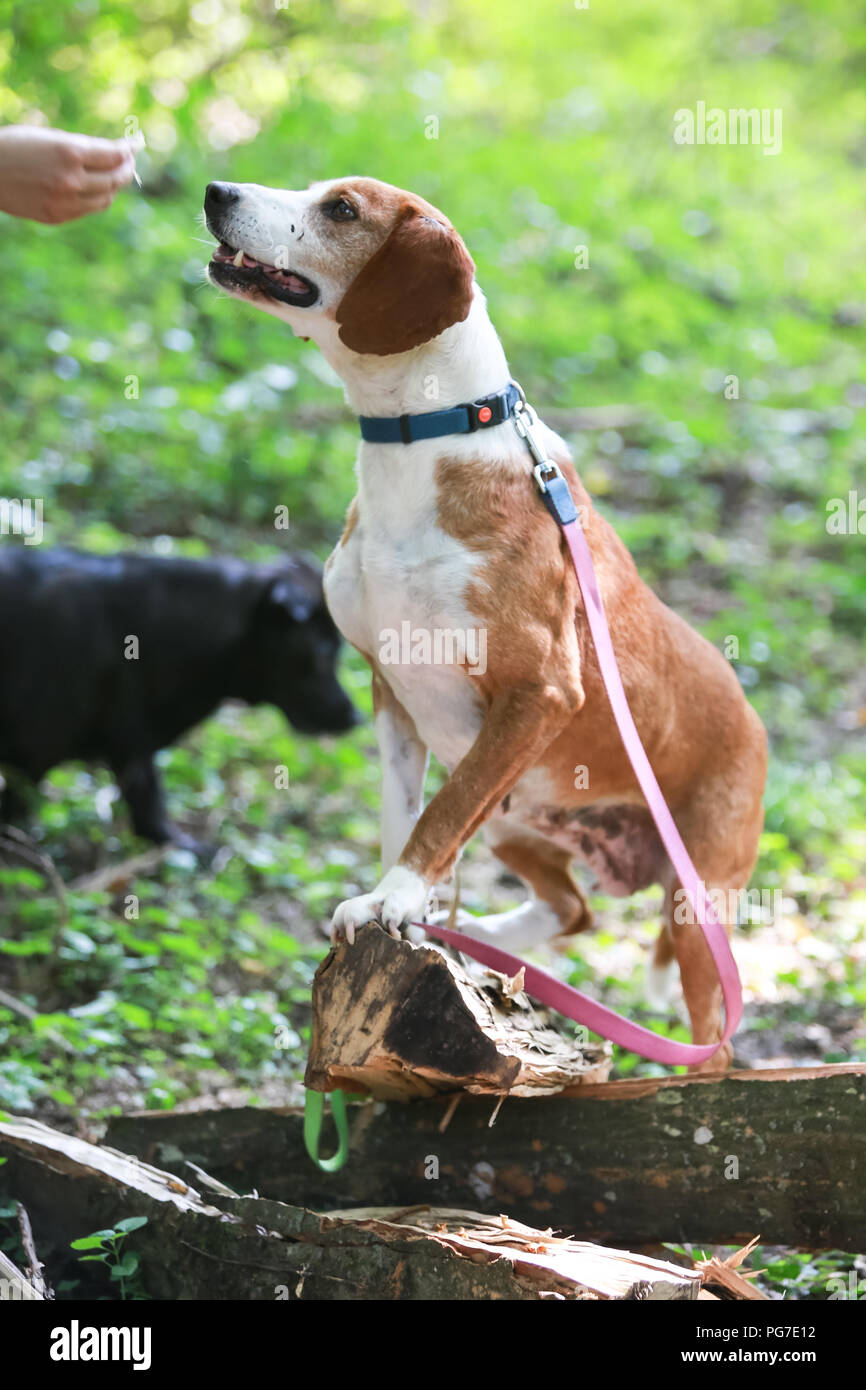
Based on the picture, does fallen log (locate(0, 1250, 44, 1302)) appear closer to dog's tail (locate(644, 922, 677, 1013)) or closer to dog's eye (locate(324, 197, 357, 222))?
dog's tail (locate(644, 922, 677, 1013))

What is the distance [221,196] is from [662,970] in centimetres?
235

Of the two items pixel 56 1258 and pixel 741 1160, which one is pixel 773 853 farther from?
pixel 56 1258

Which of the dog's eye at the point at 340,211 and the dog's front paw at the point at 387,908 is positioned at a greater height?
the dog's eye at the point at 340,211

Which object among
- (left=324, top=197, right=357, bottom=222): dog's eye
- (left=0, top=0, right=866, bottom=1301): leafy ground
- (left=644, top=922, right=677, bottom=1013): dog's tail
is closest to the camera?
(left=324, top=197, right=357, bottom=222): dog's eye

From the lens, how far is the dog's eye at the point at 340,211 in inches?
104

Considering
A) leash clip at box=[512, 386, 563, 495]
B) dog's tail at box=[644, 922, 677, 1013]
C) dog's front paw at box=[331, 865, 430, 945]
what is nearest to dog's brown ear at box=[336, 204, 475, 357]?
leash clip at box=[512, 386, 563, 495]

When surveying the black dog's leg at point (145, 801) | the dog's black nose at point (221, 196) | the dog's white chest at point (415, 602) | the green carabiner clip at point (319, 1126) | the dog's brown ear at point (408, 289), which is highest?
the dog's black nose at point (221, 196)

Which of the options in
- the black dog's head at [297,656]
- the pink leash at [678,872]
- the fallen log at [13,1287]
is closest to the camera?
the fallen log at [13,1287]

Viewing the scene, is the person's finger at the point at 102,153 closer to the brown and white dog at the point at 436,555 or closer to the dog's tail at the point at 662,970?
the brown and white dog at the point at 436,555

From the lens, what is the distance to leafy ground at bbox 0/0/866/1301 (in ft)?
13.9

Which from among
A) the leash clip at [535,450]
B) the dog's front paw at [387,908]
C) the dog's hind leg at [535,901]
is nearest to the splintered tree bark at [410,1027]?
the dog's front paw at [387,908]

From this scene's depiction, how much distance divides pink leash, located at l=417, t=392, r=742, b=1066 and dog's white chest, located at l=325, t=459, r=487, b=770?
0.86 ft

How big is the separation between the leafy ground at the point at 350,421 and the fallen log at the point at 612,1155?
677mm

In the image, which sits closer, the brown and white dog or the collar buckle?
the brown and white dog
